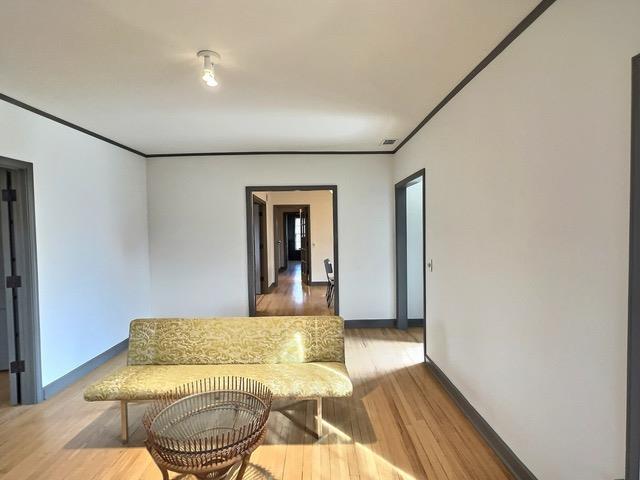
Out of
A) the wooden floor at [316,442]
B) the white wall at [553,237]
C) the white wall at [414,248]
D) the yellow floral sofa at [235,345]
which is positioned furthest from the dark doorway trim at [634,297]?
the white wall at [414,248]

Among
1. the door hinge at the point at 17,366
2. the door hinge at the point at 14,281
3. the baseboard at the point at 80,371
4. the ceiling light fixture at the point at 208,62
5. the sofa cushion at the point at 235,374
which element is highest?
the ceiling light fixture at the point at 208,62

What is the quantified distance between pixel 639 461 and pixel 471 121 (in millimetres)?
2056

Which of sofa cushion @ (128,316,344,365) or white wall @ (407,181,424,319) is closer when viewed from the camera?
sofa cushion @ (128,316,344,365)

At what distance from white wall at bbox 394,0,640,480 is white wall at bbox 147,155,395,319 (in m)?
2.27

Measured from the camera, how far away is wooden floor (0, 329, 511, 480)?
6.76 feet

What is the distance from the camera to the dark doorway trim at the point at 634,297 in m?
1.21

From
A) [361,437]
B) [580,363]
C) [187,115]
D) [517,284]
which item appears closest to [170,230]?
[187,115]

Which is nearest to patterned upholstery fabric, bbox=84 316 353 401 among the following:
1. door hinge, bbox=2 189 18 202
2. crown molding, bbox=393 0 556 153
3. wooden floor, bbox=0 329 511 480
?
wooden floor, bbox=0 329 511 480

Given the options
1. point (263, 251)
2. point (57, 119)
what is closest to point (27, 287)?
point (57, 119)

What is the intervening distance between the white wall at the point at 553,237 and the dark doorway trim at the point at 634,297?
4cm

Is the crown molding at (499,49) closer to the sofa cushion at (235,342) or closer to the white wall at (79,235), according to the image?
the sofa cushion at (235,342)

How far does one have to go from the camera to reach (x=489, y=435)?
227cm

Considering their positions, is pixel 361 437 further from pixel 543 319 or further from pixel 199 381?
pixel 543 319

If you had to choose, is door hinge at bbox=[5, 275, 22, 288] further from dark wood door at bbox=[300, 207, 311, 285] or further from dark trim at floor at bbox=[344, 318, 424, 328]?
dark wood door at bbox=[300, 207, 311, 285]
